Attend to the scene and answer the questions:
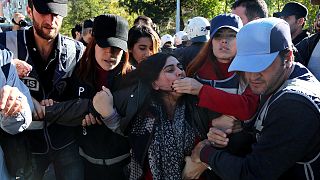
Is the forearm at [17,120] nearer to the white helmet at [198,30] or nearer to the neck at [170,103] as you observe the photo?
the neck at [170,103]

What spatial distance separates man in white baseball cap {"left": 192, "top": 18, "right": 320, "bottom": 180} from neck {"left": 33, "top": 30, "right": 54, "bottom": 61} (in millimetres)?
1627

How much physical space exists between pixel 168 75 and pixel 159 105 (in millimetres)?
226

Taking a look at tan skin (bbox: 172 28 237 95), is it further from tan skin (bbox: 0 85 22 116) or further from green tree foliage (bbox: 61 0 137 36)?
green tree foliage (bbox: 61 0 137 36)

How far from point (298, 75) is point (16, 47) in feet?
6.78

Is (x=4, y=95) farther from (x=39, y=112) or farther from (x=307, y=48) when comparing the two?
(x=307, y=48)

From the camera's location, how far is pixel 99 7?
25.2 metres

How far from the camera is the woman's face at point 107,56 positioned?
3050mm

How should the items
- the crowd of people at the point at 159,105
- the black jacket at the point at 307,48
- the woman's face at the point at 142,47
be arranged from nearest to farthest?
1. the crowd of people at the point at 159,105
2. the black jacket at the point at 307,48
3. the woman's face at the point at 142,47

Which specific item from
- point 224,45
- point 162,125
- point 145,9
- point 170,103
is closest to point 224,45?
point 224,45

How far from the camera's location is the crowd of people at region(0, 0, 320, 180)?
1.97 m

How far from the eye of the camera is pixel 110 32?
308 centimetres

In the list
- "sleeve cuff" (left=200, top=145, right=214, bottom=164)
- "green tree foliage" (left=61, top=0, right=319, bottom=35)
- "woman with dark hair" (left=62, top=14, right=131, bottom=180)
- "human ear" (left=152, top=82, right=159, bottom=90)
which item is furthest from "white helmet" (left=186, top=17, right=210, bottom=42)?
"green tree foliage" (left=61, top=0, right=319, bottom=35)

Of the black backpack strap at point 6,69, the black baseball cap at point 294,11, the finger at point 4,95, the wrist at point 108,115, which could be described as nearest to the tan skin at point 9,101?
the finger at point 4,95

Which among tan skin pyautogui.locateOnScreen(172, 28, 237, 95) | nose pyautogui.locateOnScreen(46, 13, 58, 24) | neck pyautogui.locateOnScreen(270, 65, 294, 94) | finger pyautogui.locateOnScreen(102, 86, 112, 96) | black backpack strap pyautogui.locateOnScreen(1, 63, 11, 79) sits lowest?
finger pyautogui.locateOnScreen(102, 86, 112, 96)
